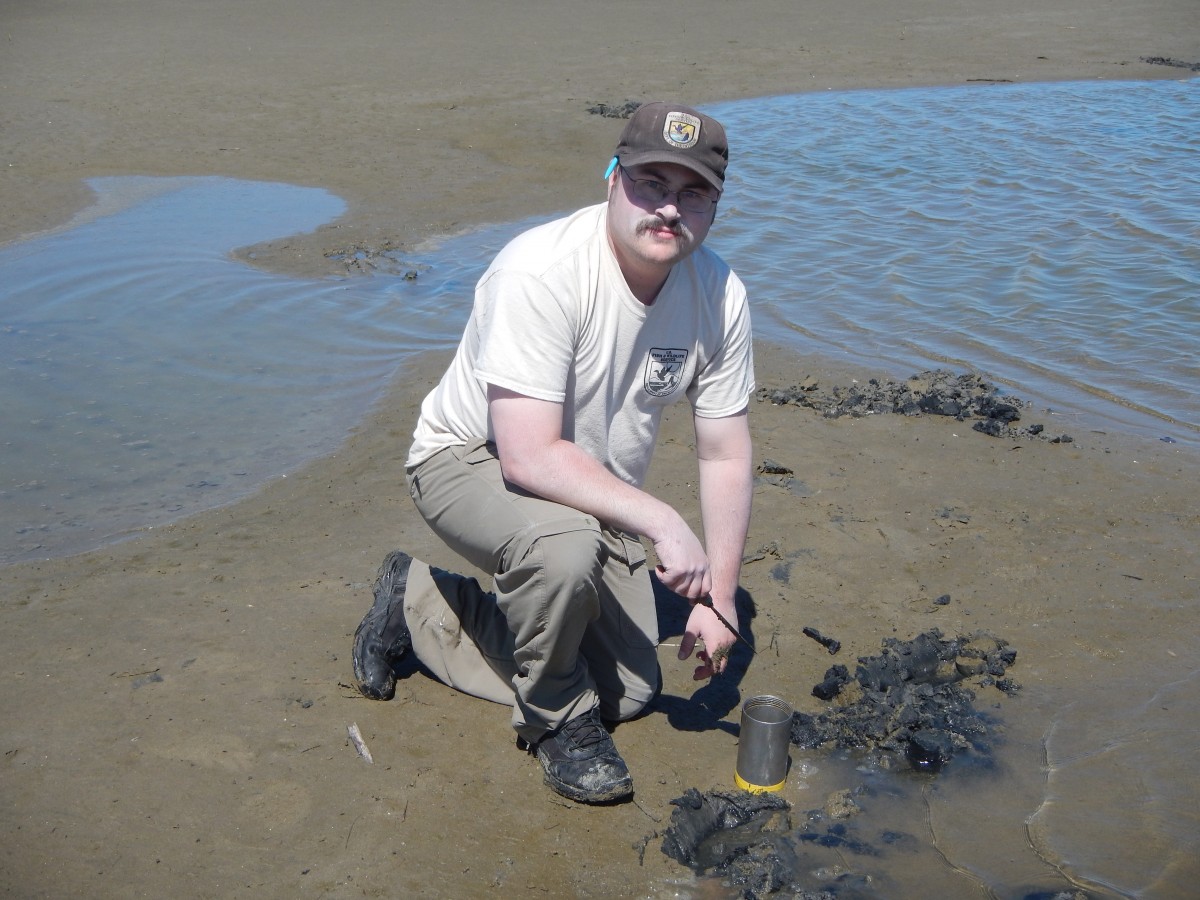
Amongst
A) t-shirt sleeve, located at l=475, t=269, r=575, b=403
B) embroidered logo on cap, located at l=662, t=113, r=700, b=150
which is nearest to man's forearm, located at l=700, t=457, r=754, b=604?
t-shirt sleeve, located at l=475, t=269, r=575, b=403

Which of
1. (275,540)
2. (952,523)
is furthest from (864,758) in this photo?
(275,540)

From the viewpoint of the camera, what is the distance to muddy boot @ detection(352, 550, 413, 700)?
372 centimetres

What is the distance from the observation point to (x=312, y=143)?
545 inches

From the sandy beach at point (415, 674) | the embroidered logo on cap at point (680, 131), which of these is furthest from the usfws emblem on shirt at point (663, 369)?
the sandy beach at point (415, 674)

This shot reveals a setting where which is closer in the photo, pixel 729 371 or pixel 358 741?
pixel 358 741

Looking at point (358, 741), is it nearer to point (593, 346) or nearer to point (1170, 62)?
point (593, 346)

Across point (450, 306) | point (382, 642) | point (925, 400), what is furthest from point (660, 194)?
point (450, 306)

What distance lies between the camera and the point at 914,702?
3.72m

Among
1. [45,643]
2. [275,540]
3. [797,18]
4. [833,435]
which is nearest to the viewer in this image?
[45,643]

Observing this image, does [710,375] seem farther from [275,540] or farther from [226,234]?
[226,234]

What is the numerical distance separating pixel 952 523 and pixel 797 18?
72.1ft

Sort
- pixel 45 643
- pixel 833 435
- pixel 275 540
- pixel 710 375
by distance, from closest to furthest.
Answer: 1. pixel 710 375
2. pixel 45 643
3. pixel 275 540
4. pixel 833 435

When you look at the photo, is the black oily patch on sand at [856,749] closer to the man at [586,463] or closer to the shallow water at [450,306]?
the man at [586,463]

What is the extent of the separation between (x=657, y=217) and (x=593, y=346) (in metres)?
0.41
